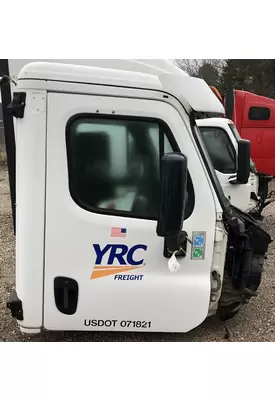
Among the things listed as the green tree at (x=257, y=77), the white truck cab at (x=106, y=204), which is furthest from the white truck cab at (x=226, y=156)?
the green tree at (x=257, y=77)

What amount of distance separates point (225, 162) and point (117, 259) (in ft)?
13.2

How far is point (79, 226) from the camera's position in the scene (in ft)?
8.31

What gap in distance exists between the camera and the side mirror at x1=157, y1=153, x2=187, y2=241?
7.03ft

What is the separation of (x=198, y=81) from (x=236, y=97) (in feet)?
21.8

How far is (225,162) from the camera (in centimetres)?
613

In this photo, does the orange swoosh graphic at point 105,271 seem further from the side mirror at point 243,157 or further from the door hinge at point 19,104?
the side mirror at point 243,157

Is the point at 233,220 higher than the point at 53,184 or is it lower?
lower

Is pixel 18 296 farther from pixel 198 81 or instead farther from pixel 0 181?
pixel 0 181

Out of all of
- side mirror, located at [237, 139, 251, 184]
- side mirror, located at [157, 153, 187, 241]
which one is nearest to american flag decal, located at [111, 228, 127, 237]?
side mirror, located at [157, 153, 187, 241]

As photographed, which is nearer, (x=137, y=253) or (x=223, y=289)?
(x=137, y=253)

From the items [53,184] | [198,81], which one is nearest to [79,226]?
[53,184]

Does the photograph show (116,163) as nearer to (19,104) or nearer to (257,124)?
(19,104)

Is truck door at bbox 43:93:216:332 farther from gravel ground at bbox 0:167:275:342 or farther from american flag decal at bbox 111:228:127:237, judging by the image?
gravel ground at bbox 0:167:275:342

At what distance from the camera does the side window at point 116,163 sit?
2525 millimetres
